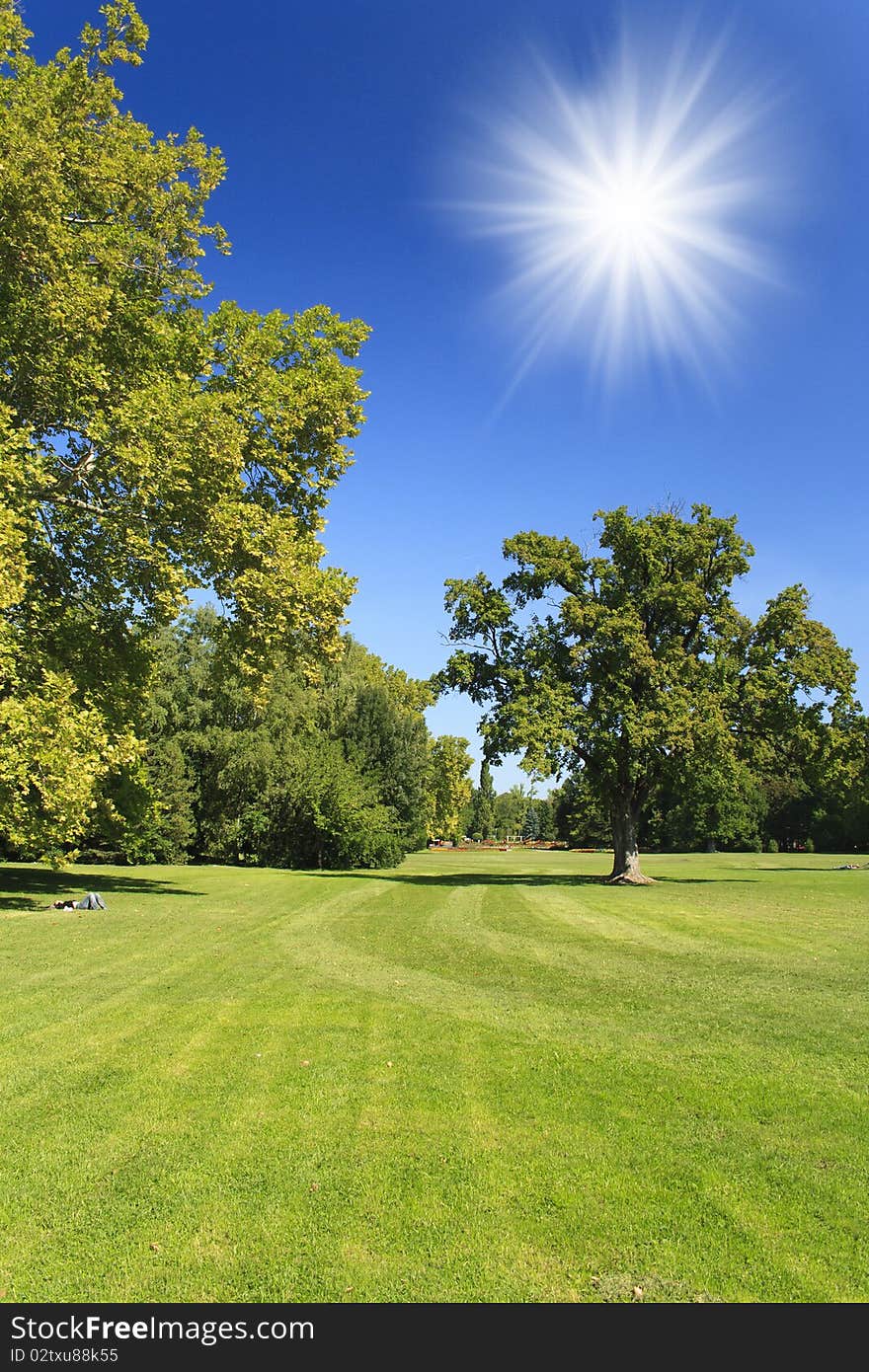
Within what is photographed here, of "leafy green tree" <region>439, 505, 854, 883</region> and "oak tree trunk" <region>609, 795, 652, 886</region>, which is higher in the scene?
"leafy green tree" <region>439, 505, 854, 883</region>

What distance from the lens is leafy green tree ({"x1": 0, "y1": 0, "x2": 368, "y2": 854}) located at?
1620 cm

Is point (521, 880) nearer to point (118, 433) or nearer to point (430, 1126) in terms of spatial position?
point (118, 433)

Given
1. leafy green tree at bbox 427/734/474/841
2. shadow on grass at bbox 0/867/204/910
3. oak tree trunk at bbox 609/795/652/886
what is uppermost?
leafy green tree at bbox 427/734/474/841

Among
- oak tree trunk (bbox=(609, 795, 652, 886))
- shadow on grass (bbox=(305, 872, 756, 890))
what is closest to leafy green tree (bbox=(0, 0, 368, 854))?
shadow on grass (bbox=(305, 872, 756, 890))

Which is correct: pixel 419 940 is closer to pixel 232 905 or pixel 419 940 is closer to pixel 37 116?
pixel 232 905

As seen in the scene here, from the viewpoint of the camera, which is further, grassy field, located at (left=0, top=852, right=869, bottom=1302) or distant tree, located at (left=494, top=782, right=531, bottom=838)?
distant tree, located at (left=494, top=782, right=531, bottom=838)

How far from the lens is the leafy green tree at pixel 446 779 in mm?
56741

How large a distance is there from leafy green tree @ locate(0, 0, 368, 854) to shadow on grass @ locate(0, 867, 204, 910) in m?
2.62

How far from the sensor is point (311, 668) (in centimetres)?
2103

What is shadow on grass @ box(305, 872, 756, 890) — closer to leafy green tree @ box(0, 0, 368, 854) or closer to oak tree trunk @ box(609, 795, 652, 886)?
oak tree trunk @ box(609, 795, 652, 886)

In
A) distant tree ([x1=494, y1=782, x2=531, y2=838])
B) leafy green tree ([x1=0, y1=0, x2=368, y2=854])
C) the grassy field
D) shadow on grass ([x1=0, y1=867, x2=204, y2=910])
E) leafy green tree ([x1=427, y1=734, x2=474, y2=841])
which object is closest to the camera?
the grassy field

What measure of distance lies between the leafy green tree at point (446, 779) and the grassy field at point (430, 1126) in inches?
1503

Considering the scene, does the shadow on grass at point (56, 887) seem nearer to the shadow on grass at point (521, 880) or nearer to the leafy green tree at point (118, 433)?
the leafy green tree at point (118, 433)
